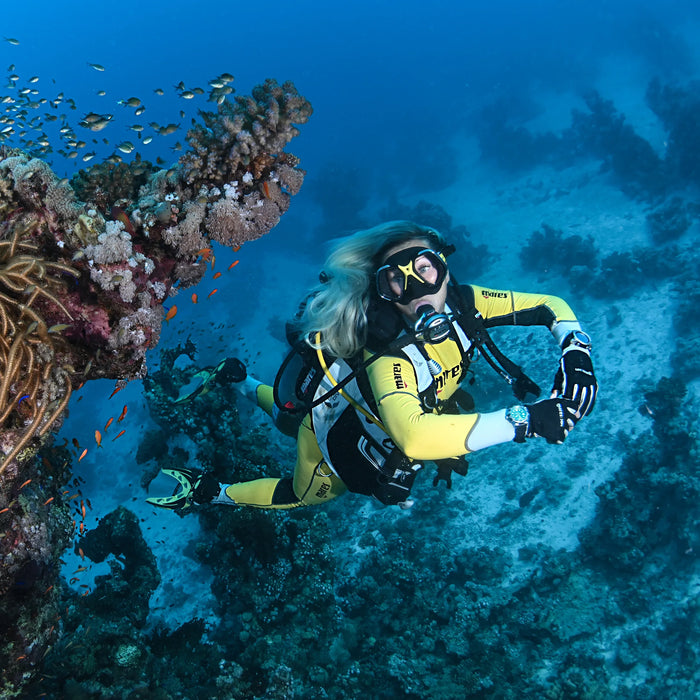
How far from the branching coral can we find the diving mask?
2493 millimetres

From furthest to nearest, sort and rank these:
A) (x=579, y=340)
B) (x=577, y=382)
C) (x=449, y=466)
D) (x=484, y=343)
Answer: (x=449, y=466), (x=484, y=343), (x=579, y=340), (x=577, y=382)

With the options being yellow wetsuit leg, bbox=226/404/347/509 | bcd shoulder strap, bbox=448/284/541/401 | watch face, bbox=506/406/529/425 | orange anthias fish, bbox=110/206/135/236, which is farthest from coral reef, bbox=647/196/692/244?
orange anthias fish, bbox=110/206/135/236

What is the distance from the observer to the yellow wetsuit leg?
5422mm

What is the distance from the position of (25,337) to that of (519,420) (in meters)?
3.59

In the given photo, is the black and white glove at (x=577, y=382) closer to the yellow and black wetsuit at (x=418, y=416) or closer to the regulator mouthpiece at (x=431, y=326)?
the yellow and black wetsuit at (x=418, y=416)

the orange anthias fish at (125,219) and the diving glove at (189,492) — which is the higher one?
the orange anthias fish at (125,219)

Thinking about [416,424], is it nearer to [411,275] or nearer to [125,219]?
[411,275]

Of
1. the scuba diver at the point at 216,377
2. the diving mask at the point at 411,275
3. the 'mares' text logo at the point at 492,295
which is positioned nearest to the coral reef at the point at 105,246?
the diving mask at the point at 411,275

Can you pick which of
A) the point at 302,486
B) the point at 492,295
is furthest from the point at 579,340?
the point at 302,486

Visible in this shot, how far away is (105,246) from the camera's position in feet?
11.6

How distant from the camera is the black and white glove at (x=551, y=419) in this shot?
120 inches

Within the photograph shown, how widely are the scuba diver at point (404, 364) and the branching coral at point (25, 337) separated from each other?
2038 mm

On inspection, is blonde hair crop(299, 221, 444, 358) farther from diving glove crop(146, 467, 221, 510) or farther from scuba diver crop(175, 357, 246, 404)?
scuba diver crop(175, 357, 246, 404)

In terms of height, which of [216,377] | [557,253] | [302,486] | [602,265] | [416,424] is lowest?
[416,424]
